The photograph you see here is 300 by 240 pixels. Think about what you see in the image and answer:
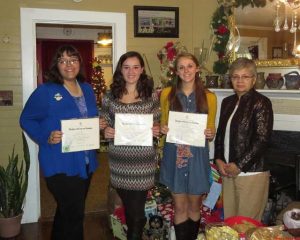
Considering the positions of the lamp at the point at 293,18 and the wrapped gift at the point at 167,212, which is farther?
the lamp at the point at 293,18

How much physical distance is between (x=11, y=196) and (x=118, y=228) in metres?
1.00

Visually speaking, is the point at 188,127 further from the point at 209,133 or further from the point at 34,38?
the point at 34,38

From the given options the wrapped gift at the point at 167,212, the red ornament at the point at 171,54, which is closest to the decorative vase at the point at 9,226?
the wrapped gift at the point at 167,212

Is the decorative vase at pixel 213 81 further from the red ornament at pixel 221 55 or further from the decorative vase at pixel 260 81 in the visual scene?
the decorative vase at pixel 260 81

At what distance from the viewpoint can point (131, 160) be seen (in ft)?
7.06

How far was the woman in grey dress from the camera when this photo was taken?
7.08 feet

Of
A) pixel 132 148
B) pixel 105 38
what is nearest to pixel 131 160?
pixel 132 148

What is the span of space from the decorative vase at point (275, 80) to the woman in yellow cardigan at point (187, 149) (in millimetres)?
1133

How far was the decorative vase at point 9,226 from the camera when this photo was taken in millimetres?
3078

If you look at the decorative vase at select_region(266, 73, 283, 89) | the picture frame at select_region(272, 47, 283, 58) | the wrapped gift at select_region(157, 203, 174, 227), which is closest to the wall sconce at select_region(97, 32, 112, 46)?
the picture frame at select_region(272, 47, 283, 58)

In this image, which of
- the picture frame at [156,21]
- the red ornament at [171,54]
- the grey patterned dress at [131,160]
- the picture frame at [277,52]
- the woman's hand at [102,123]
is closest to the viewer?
the grey patterned dress at [131,160]

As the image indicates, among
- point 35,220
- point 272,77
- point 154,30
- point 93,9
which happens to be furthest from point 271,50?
point 35,220

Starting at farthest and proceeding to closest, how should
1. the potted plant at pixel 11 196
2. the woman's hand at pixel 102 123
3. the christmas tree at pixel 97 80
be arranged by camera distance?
the christmas tree at pixel 97 80 < the potted plant at pixel 11 196 < the woman's hand at pixel 102 123

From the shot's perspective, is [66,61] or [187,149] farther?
[187,149]
